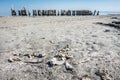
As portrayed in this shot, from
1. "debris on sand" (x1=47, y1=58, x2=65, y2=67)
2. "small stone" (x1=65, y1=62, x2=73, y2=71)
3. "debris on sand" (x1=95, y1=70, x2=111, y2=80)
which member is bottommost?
"debris on sand" (x1=95, y1=70, x2=111, y2=80)

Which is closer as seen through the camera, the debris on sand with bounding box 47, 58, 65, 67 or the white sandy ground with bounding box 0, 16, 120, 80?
the white sandy ground with bounding box 0, 16, 120, 80

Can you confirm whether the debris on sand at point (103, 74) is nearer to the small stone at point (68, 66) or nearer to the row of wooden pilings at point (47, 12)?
the small stone at point (68, 66)

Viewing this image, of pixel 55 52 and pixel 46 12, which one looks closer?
pixel 55 52

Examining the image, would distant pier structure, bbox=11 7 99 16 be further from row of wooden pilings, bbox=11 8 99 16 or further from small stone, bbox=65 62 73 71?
small stone, bbox=65 62 73 71

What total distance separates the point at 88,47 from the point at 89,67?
191cm

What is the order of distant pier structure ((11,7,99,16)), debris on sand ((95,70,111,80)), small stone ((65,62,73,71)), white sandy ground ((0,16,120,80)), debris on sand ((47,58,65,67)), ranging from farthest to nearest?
1. distant pier structure ((11,7,99,16))
2. debris on sand ((47,58,65,67))
3. small stone ((65,62,73,71))
4. white sandy ground ((0,16,120,80))
5. debris on sand ((95,70,111,80))

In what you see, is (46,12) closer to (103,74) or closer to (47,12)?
(47,12)

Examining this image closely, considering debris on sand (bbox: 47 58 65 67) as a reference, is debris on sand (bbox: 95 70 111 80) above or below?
below

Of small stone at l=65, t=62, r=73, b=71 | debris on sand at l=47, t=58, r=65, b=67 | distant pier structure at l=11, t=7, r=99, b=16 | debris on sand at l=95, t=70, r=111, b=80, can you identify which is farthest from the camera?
distant pier structure at l=11, t=7, r=99, b=16

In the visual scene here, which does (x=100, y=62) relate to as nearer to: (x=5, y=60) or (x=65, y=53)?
(x=65, y=53)

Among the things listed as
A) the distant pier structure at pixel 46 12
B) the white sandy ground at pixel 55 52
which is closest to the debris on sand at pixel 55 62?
the white sandy ground at pixel 55 52

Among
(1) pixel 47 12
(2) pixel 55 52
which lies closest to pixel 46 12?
(1) pixel 47 12

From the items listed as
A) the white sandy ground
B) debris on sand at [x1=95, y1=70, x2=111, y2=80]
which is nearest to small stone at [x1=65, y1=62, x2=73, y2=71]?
the white sandy ground

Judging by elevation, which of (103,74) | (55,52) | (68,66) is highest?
(55,52)
